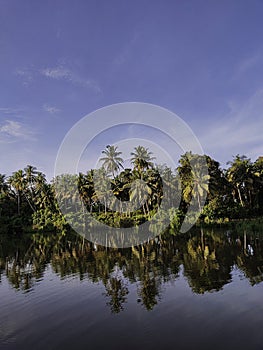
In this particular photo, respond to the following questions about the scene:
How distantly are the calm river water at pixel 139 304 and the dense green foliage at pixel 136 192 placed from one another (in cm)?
3183

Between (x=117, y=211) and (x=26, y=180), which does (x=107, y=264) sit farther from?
(x=26, y=180)

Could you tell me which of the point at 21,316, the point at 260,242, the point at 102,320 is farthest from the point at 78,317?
the point at 260,242

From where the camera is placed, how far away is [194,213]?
5256cm

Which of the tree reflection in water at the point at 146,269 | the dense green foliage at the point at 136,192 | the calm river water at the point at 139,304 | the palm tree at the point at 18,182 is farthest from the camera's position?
the palm tree at the point at 18,182

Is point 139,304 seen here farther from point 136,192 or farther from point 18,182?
point 18,182

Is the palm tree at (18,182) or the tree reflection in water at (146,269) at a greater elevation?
the palm tree at (18,182)

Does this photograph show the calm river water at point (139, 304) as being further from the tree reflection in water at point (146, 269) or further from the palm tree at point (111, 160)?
the palm tree at point (111, 160)

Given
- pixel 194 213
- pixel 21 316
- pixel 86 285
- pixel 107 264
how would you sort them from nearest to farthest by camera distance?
1. pixel 21 316
2. pixel 86 285
3. pixel 107 264
4. pixel 194 213

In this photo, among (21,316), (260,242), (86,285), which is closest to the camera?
(21,316)

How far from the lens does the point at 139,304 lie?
1290 centimetres

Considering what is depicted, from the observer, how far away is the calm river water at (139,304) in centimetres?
956

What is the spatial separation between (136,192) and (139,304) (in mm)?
44920

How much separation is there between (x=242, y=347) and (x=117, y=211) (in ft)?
183

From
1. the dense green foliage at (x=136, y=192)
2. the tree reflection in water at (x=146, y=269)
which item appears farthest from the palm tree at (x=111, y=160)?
the tree reflection in water at (x=146, y=269)
